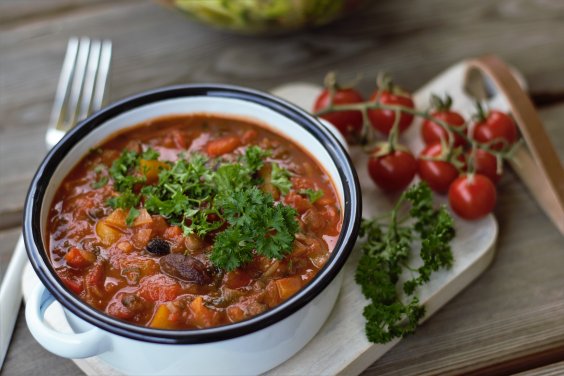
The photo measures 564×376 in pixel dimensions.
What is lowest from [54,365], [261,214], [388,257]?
[54,365]

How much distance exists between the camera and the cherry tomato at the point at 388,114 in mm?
3305

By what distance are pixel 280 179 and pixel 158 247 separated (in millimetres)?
547

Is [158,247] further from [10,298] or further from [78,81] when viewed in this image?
[78,81]

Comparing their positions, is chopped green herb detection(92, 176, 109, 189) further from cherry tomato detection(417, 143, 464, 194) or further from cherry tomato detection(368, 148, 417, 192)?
cherry tomato detection(417, 143, 464, 194)

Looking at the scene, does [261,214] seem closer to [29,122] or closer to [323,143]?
[323,143]

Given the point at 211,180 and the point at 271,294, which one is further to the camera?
the point at 211,180

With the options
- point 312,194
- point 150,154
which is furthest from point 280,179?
point 150,154

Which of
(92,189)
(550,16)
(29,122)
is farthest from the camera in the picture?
(550,16)

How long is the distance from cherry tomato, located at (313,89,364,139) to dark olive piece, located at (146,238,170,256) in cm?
114

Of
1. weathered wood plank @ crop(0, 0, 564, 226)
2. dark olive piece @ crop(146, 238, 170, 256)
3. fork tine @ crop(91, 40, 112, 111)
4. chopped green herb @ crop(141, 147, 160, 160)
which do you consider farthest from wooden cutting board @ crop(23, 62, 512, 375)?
fork tine @ crop(91, 40, 112, 111)

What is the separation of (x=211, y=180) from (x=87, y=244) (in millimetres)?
513

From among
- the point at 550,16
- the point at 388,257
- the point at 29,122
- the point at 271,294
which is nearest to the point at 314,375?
the point at 271,294

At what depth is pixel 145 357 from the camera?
2250 mm

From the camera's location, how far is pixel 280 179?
2729 millimetres
